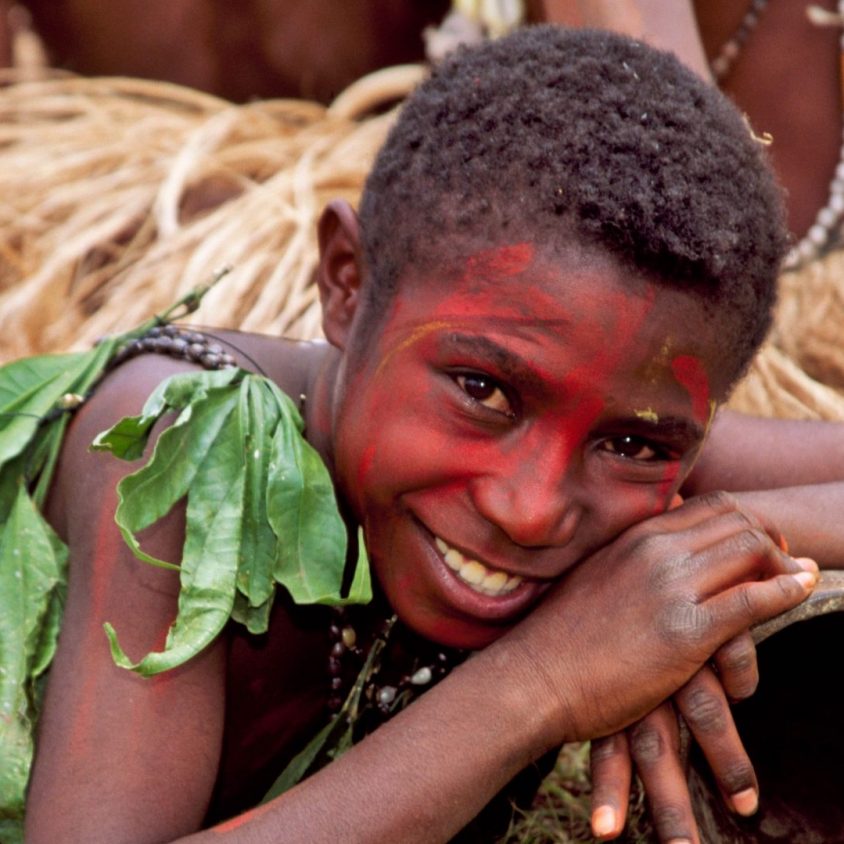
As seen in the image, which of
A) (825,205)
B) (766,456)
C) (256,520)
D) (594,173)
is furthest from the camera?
(825,205)

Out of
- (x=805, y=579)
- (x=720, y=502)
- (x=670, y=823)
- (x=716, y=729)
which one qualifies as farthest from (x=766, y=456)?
(x=670, y=823)

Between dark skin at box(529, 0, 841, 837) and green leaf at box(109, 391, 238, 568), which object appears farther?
dark skin at box(529, 0, 841, 837)

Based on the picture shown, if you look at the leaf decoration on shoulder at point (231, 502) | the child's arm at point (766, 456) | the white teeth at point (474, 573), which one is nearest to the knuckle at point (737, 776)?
the white teeth at point (474, 573)

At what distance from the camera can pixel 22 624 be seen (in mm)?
1517

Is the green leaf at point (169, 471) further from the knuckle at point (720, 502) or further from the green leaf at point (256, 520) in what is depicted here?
the knuckle at point (720, 502)

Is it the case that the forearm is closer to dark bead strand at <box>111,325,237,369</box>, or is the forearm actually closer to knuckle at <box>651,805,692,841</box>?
knuckle at <box>651,805,692,841</box>

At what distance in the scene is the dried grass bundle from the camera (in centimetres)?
277

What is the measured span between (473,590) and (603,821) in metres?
0.30

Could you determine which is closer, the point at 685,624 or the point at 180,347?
the point at 685,624

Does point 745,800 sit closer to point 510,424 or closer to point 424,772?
point 424,772

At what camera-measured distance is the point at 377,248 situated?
1585 mm

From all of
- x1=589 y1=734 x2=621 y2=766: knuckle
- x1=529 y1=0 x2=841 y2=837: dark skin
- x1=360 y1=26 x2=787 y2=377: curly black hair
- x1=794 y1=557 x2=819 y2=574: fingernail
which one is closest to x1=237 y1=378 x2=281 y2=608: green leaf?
x1=360 y1=26 x2=787 y2=377: curly black hair

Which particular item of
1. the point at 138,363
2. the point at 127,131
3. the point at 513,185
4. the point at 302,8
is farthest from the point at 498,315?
the point at 302,8

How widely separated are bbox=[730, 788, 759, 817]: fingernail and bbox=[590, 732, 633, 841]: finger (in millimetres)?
125
